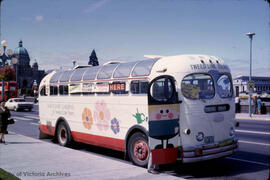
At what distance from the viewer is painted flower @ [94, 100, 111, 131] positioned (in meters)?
9.77

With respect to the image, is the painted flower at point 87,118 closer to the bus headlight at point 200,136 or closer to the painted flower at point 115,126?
the painted flower at point 115,126

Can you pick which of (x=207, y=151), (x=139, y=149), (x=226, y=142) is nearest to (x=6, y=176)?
(x=139, y=149)

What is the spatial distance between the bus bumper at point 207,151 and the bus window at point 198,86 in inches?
48.2

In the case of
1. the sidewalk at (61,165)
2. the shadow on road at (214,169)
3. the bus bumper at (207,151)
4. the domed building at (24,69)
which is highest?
the domed building at (24,69)

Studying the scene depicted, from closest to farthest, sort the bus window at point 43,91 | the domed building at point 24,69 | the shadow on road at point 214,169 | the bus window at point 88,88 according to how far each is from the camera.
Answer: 1. the shadow on road at point 214,169
2. the bus window at point 88,88
3. the bus window at point 43,91
4. the domed building at point 24,69

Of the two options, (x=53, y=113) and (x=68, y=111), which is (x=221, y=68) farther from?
(x=53, y=113)

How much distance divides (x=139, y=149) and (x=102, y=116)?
2.14 m

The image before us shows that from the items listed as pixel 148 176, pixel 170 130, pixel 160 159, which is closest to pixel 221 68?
pixel 170 130

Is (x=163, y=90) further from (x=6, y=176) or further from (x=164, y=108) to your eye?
(x=6, y=176)

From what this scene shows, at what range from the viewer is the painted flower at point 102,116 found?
9.77 metres

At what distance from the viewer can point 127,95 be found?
352 inches

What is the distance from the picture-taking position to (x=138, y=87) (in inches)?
336

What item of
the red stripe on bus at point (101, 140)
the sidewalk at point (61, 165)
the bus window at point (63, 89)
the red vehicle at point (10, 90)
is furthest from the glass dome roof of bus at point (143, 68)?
the red vehicle at point (10, 90)

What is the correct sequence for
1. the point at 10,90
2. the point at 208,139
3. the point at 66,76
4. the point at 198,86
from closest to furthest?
the point at 208,139, the point at 198,86, the point at 66,76, the point at 10,90
